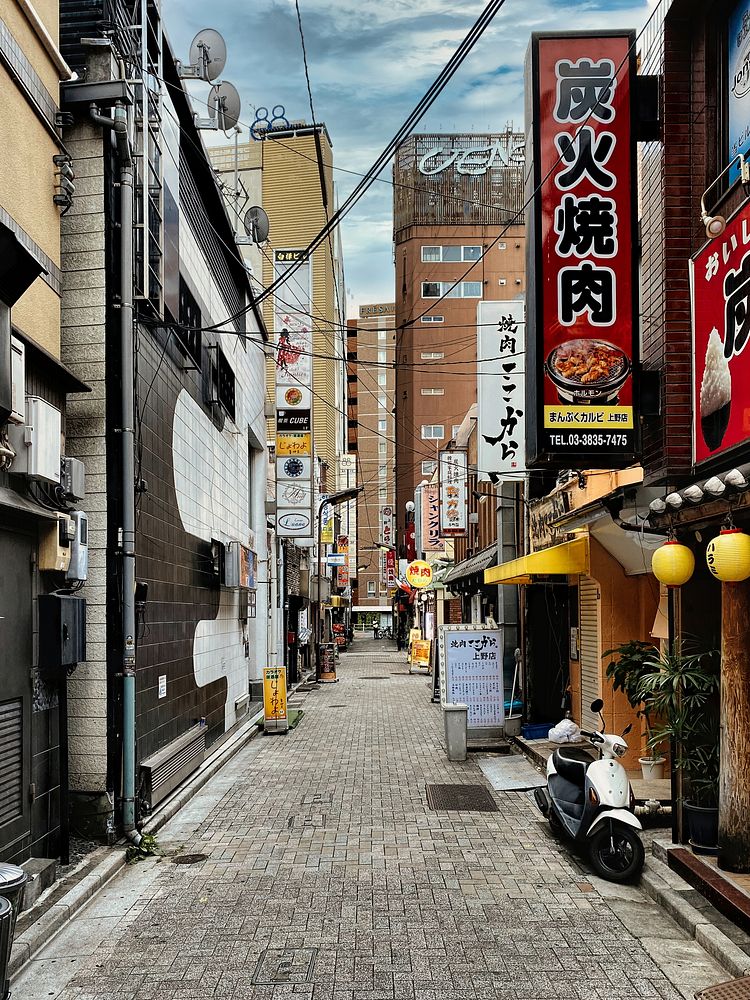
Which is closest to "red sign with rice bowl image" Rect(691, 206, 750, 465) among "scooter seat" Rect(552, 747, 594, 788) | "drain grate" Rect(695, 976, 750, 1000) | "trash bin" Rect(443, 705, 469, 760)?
"scooter seat" Rect(552, 747, 594, 788)

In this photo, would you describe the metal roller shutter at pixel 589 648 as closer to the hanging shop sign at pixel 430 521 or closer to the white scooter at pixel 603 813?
the white scooter at pixel 603 813

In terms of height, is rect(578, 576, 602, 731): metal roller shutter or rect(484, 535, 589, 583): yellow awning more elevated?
rect(484, 535, 589, 583): yellow awning

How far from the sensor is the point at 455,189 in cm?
7494

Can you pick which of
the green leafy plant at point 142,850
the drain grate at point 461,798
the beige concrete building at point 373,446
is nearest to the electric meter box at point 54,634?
the green leafy plant at point 142,850

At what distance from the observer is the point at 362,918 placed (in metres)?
7.60

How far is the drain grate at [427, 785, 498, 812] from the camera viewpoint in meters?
12.1

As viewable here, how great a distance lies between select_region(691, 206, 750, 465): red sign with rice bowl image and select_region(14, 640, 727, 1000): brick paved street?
158 inches

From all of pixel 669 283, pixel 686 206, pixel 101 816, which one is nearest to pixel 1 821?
pixel 101 816

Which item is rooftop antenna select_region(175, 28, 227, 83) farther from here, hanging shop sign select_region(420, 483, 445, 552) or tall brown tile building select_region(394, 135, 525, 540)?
tall brown tile building select_region(394, 135, 525, 540)

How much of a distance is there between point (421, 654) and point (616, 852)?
31.8 meters

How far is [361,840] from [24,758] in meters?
3.92

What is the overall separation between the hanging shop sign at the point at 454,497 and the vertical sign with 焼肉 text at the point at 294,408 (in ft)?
15.9

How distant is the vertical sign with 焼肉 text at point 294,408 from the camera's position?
85.7 feet

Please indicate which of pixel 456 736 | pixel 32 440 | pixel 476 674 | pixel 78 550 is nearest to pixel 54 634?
pixel 78 550
